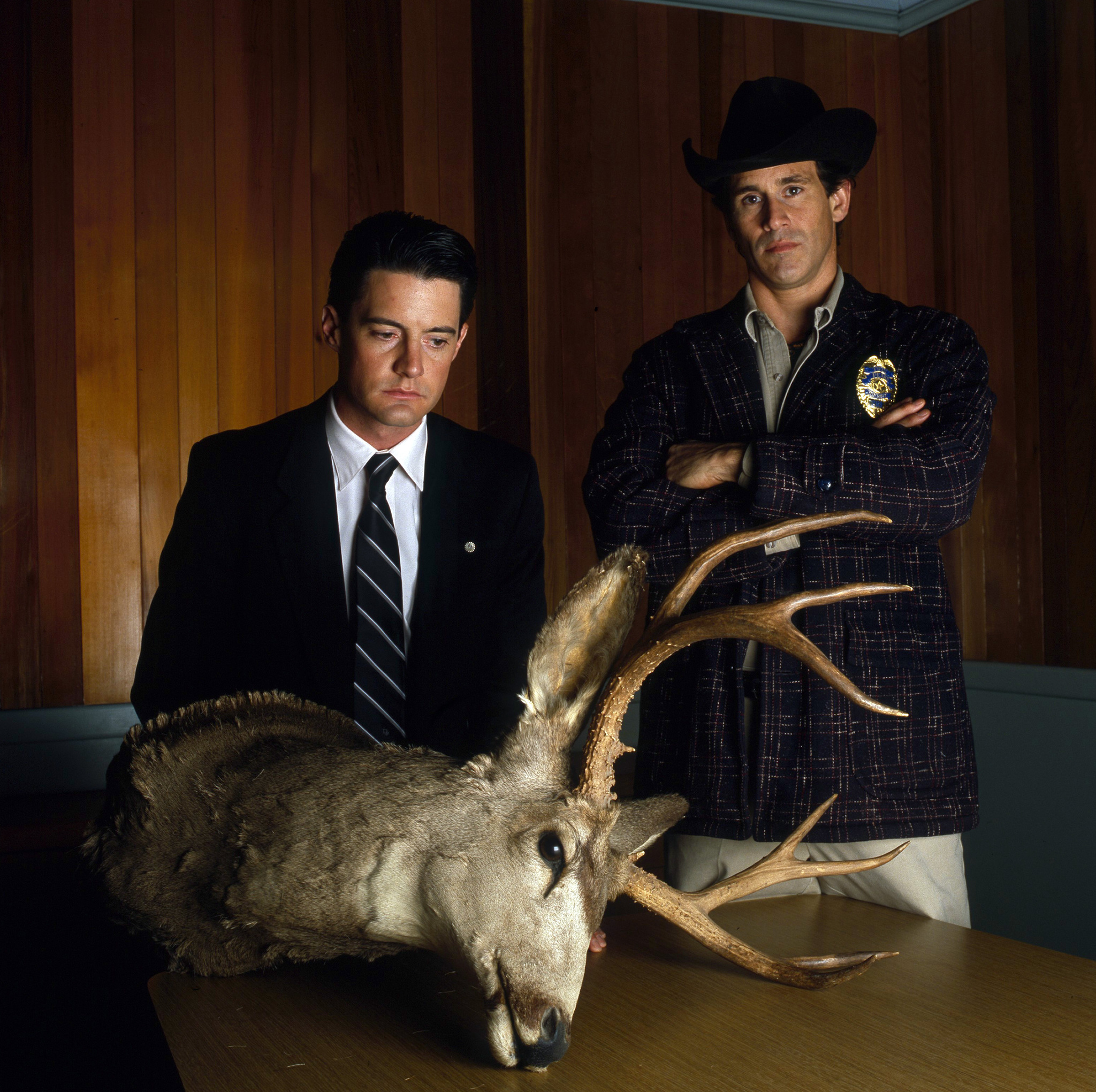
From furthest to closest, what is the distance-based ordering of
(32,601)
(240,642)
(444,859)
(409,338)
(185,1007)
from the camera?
1. (32,601)
2. (240,642)
3. (409,338)
4. (185,1007)
5. (444,859)

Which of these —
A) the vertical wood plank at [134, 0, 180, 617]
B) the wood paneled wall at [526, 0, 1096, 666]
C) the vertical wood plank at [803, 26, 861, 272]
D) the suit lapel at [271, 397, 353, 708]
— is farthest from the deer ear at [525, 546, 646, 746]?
the vertical wood plank at [803, 26, 861, 272]

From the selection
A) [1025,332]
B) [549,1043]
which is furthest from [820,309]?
[1025,332]

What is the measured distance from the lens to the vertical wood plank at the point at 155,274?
3088mm

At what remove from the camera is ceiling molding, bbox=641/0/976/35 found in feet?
12.3

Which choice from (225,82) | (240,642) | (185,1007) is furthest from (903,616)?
(225,82)

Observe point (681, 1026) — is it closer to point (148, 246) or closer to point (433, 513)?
point (433, 513)

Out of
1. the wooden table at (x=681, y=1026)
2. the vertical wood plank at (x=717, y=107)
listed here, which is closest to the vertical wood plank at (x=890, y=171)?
the vertical wood plank at (x=717, y=107)

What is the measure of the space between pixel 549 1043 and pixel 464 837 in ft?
0.67

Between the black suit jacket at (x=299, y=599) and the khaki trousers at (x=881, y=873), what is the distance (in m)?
0.45

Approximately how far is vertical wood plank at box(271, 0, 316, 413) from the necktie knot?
1.81 metres

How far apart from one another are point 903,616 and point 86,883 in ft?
4.02

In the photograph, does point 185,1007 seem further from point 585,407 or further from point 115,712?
point 585,407

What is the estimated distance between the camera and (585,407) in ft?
11.8

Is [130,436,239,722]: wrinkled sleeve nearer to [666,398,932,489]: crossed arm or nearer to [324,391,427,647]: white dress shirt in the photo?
[324,391,427,647]: white dress shirt
